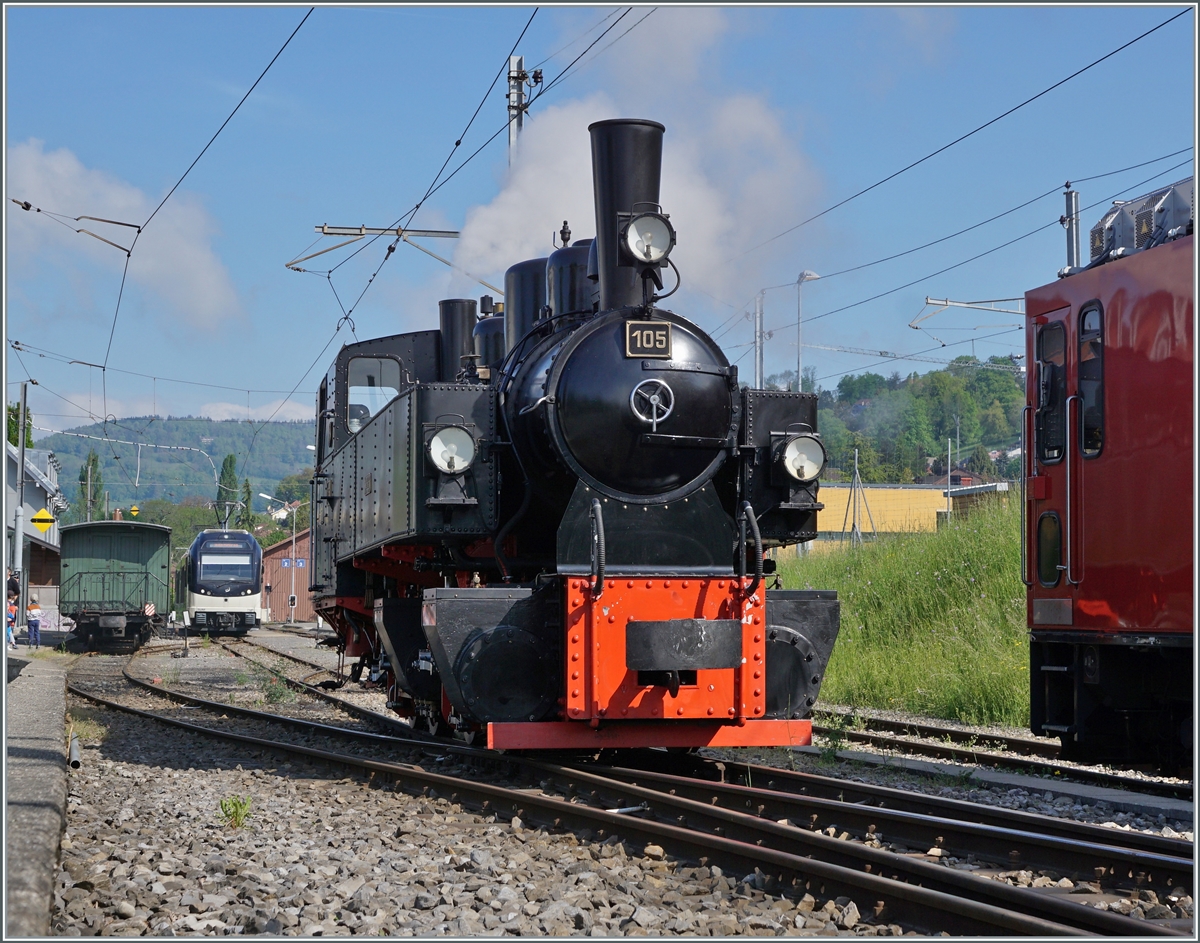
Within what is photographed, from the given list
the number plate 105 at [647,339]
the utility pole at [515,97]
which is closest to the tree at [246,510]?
the utility pole at [515,97]

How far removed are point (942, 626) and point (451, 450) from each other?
8816mm

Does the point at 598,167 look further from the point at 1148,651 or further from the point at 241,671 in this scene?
the point at 241,671

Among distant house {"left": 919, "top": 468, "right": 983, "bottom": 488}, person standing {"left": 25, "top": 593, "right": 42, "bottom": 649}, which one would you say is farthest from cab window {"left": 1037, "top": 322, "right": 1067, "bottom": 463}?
distant house {"left": 919, "top": 468, "right": 983, "bottom": 488}

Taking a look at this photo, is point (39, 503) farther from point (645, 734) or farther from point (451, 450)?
point (645, 734)

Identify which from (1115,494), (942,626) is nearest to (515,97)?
(942,626)

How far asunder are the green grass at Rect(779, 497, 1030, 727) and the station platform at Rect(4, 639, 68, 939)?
8.09 m

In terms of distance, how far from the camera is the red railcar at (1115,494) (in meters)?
7.00

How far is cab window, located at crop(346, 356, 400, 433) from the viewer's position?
11.6 metres

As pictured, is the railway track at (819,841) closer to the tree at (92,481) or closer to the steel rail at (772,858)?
the steel rail at (772,858)

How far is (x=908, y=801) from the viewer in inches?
244

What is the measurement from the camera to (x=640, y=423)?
7.55m

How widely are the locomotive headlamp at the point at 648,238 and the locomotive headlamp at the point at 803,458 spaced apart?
4.95ft

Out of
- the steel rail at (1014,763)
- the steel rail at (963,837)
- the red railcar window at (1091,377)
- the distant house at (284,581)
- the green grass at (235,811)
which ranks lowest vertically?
the distant house at (284,581)

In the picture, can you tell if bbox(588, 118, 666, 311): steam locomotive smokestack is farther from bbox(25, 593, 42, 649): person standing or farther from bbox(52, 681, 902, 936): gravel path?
bbox(25, 593, 42, 649): person standing
